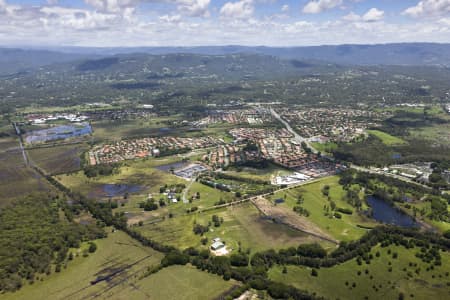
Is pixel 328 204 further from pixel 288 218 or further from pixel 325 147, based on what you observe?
pixel 325 147

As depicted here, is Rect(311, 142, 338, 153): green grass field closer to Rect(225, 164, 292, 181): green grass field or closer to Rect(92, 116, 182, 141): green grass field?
Rect(225, 164, 292, 181): green grass field

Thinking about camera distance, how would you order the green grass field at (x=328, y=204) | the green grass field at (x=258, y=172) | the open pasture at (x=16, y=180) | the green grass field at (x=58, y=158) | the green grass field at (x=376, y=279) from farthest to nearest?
1. the green grass field at (x=58, y=158)
2. the green grass field at (x=258, y=172)
3. the open pasture at (x=16, y=180)
4. the green grass field at (x=328, y=204)
5. the green grass field at (x=376, y=279)

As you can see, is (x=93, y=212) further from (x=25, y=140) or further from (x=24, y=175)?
(x=25, y=140)

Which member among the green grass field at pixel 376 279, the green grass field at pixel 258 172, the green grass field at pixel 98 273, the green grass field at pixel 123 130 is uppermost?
the green grass field at pixel 258 172

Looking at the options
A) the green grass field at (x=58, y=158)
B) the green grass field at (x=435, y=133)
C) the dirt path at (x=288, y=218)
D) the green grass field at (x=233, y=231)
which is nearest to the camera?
the green grass field at (x=233, y=231)

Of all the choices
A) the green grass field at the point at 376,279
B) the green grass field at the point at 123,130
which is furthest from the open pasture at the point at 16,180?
the green grass field at the point at 376,279

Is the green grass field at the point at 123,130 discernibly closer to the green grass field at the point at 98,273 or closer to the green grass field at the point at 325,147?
the green grass field at the point at 325,147

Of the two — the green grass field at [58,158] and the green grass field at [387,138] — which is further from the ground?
the green grass field at [387,138]

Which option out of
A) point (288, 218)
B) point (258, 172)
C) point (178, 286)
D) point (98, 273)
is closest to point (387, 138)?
point (258, 172)
